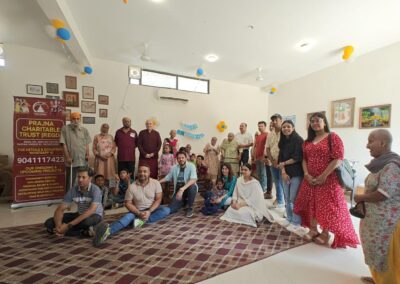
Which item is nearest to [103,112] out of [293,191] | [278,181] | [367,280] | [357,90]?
[278,181]

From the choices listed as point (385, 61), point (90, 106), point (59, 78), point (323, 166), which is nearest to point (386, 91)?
point (385, 61)

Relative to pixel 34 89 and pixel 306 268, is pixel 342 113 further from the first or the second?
pixel 34 89

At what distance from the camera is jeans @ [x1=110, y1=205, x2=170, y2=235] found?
2.17 meters

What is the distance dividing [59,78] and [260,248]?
4664 mm

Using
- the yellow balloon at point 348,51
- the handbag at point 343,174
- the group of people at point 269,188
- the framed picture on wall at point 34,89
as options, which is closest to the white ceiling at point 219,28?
the yellow balloon at point 348,51

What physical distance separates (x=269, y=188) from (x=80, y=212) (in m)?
3.25

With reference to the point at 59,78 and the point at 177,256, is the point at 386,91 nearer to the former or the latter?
the point at 177,256

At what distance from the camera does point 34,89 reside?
12.0ft

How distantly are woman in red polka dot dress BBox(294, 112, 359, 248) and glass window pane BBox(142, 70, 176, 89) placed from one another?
3.78 meters

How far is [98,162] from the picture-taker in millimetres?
3389

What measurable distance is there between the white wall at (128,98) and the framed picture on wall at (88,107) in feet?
0.48

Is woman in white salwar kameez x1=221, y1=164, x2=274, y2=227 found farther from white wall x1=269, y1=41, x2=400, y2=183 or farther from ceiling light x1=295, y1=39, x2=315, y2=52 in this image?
white wall x1=269, y1=41, x2=400, y2=183

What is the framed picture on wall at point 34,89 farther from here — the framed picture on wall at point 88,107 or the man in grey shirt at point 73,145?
the man in grey shirt at point 73,145

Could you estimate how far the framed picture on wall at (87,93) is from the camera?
4031mm
